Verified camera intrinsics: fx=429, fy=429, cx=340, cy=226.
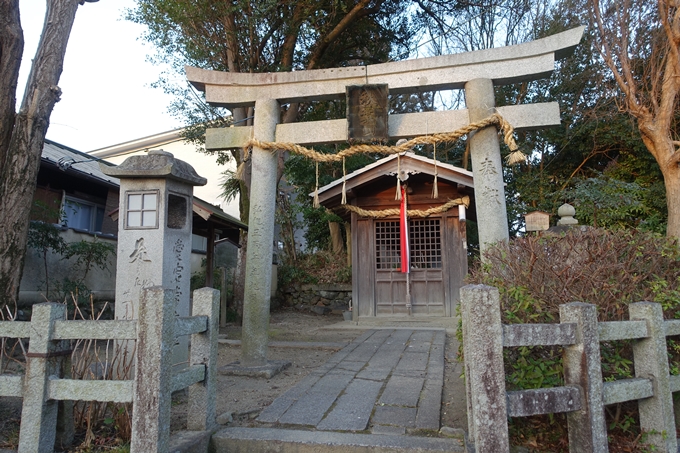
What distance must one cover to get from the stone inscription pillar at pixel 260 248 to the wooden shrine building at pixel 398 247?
4.70 m

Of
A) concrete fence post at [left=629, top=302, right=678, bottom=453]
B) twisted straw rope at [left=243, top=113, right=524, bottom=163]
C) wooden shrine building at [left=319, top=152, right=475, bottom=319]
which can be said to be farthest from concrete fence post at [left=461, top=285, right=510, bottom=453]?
wooden shrine building at [left=319, top=152, right=475, bottom=319]

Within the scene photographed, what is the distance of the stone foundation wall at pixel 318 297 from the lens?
587 inches

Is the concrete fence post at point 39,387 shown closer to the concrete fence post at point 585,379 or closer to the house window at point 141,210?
the house window at point 141,210

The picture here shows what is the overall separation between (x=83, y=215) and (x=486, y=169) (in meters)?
11.3

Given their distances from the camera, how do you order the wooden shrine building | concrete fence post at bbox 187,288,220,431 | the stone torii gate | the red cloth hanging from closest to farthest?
concrete fence post at bbox 187,288,220,431, the stone torii gate, the red cloth hanging, the wooden shrine building

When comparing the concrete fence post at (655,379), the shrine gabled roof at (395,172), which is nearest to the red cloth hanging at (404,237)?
the shrine gabled roof at (395,172)

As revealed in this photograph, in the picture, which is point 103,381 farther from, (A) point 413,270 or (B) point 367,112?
(A) point 413,270

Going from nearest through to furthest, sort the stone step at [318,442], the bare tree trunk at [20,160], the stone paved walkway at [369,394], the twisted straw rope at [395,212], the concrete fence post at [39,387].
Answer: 1. the concrete fence post at [39,387]
2. the stone step at [318,442]
3. the stone paved walkway at [369,394]
4. the bare tree trunk at [20,160]
5. the twisted straw rope at [395,212]

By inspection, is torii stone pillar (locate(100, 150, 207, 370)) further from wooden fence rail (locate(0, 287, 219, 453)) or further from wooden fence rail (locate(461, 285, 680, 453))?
wooden fence rail (locate(461, 285, 680, 453))

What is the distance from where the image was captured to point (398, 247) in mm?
11500

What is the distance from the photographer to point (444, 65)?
5812 mm

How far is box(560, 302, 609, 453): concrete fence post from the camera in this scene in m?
2.72

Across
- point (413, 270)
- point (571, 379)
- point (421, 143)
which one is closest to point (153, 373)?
point (571, 379)

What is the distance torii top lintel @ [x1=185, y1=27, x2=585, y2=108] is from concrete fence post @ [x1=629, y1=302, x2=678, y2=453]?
11.9ft
